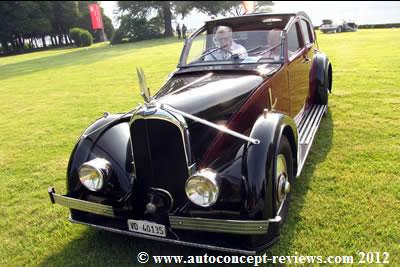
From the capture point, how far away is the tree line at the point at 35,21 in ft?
136

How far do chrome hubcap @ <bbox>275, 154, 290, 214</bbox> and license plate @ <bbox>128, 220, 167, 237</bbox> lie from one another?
96 cm

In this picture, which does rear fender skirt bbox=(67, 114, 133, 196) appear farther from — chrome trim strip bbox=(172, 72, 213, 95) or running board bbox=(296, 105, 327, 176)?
running board bbox=(296, 105, 327, 176)

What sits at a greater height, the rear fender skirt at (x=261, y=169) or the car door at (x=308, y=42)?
the car door at (x=308, y=42)

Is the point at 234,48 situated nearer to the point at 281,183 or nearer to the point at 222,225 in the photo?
the point at 281,183

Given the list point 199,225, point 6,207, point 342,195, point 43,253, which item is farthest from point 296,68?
point 6,207

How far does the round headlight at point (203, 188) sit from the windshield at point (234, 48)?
1.91 m

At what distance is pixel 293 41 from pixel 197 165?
8.69ft

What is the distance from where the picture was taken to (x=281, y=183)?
9.40 feet

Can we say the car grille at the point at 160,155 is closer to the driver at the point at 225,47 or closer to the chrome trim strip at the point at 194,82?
the chrome trim strip at the point at 194,82

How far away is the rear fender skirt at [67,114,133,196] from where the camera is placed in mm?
2982

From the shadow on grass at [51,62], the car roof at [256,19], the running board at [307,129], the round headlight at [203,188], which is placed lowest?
the running board at [307,129]

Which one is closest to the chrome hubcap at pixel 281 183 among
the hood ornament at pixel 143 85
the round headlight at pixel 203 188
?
the round headlight at pixel 203 188

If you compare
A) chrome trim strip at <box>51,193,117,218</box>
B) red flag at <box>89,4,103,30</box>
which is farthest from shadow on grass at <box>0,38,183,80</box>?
red flag at <box>89,4,103,30</box>

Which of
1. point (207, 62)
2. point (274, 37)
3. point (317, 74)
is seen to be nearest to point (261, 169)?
point (207, 62)
